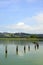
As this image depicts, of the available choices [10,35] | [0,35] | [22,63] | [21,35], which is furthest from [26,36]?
[22,63]

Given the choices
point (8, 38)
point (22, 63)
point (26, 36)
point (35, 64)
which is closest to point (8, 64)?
point (22, 63)

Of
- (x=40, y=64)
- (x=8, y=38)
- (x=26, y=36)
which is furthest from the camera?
(x=8, y=38)

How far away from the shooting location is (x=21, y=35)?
99.7 meters

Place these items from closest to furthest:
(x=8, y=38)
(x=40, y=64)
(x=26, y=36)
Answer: (x=40, y=64) < (x=26, y=36) < (x=8, y=38)

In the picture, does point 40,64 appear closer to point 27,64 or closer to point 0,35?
point 27,64

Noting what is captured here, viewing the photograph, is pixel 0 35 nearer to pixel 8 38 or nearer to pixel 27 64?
pixel 8 38

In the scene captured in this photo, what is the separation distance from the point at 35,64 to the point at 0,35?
78.7 metres

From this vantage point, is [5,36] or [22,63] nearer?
[22,63]

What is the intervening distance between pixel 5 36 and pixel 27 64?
79.6 meters

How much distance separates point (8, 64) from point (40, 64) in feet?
14.9

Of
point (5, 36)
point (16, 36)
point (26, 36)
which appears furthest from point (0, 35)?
point (26, 36)

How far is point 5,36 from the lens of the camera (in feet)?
334

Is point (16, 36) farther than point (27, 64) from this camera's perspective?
Yes

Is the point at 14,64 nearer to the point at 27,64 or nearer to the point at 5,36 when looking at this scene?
the point at 27,64
